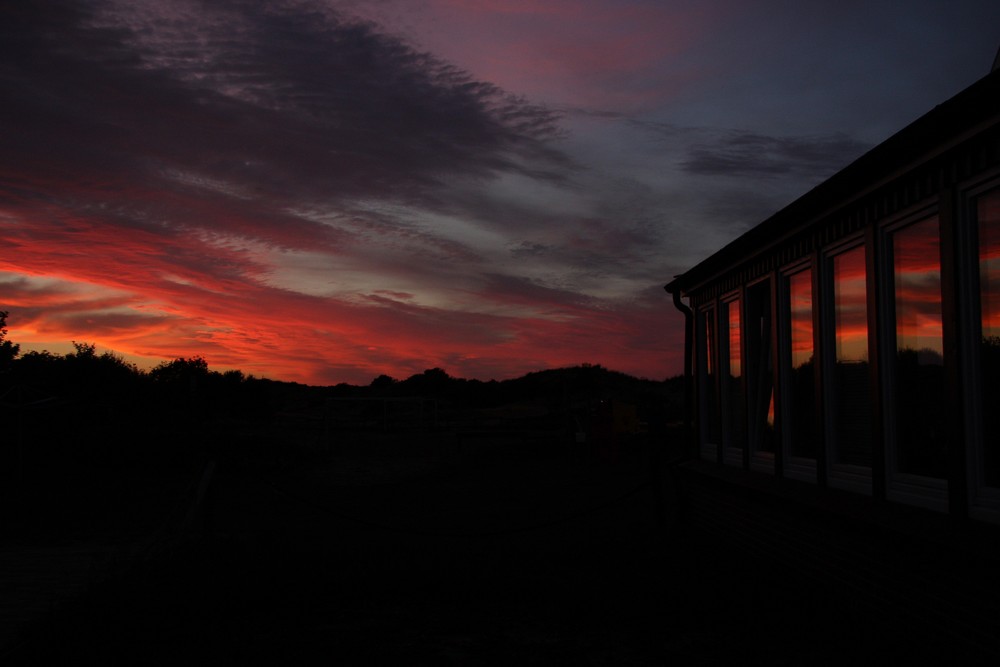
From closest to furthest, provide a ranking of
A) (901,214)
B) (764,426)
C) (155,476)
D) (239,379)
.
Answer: (901,214) < (764,426) < (155,476) < (239,379)

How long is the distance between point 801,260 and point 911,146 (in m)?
2.10

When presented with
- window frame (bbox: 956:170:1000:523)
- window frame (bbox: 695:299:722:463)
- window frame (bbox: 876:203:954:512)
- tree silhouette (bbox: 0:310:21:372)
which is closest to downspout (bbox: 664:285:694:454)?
window frame (bbox: 695:299:722:463)

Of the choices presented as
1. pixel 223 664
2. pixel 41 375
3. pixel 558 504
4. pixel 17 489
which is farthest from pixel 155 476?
pixel 223 664

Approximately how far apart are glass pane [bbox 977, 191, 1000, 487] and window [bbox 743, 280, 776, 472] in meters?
3.13

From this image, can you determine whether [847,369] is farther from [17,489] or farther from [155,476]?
[155,476]

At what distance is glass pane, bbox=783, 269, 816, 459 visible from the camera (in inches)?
286

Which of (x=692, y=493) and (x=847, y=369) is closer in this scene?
(x=847, y=369)

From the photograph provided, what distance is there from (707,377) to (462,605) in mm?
4740

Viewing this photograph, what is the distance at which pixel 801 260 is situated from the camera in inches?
291

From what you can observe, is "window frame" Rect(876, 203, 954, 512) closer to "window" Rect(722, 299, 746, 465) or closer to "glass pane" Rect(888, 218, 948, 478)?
"glass pane" Rect(888, 218, 948, 478)

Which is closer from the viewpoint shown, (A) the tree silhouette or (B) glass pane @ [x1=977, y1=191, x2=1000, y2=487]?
(B) glass pane @ [x1=977, y1=191, x2=1000, y2=487]

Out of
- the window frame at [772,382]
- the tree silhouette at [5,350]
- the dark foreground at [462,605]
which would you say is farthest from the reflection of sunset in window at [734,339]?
the tree silhouette at [5,350]

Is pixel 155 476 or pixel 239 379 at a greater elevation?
pixel 239 379

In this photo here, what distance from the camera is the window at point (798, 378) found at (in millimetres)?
7238
